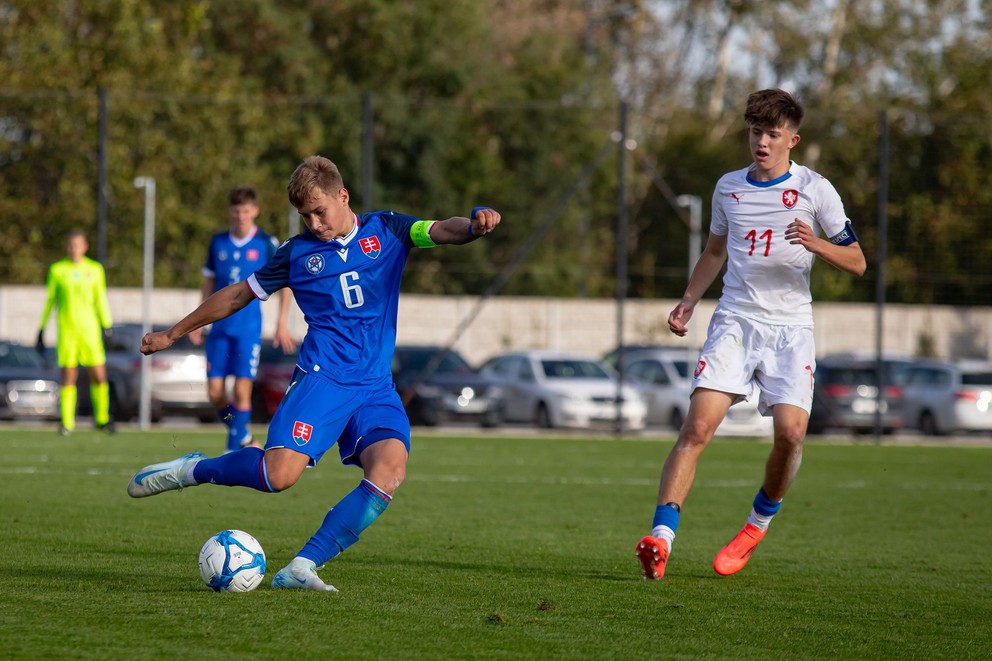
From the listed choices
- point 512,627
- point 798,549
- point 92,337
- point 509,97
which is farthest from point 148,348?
point 509,97

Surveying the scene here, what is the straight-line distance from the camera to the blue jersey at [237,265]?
42.4 ft

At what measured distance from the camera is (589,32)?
48.1 m

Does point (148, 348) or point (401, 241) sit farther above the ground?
point (401, 241)

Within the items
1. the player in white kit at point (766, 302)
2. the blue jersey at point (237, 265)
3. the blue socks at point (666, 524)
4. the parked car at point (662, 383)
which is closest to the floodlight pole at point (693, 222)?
the parked car at point (662, 383)

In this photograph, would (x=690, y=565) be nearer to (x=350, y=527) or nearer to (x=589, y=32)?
(x=350, y=527)

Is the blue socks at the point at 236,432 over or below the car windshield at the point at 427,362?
below

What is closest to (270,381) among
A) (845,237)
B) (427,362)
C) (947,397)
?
(427,362)

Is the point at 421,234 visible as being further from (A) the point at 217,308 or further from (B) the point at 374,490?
(B) the point at 374,490

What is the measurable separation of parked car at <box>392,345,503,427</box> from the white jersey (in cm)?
1522

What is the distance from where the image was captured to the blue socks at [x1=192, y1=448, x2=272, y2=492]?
6.05m

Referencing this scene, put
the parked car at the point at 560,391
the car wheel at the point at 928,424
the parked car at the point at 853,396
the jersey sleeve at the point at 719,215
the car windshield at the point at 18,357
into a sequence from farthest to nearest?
1. the car wheel at the point at 928,424
2. the parked car at the point at 560,391
3. the parked car at the point at 853,396
4. the car windshield at the point at 18,357
5. the jersey sleeve at the point at 719,215

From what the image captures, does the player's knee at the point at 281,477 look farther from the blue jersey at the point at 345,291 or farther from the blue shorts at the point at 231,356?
the blue shorts at the point at 231,356

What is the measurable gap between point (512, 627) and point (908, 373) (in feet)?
75.5

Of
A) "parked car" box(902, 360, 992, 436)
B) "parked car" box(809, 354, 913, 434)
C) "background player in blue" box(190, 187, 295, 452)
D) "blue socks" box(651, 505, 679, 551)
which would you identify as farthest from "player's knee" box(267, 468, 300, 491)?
"parked car" box(902, 360, 992, 436)
